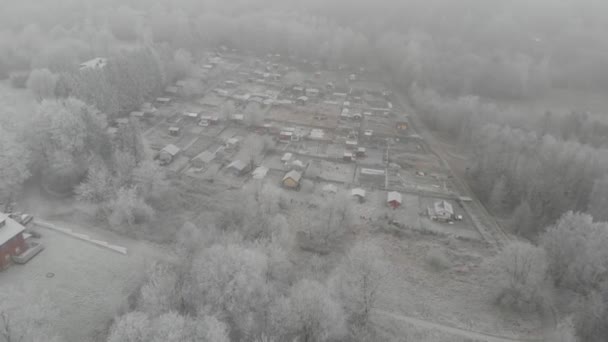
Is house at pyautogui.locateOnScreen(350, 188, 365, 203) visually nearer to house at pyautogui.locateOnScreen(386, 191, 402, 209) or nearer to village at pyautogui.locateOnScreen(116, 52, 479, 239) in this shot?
village at pyautogui.locateOnScreen(116, 52, 479, 239)

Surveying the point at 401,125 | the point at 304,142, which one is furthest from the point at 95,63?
the point at 401,125

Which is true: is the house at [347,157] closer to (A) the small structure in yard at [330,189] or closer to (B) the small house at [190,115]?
(A) the small structure in yard at [330,189]

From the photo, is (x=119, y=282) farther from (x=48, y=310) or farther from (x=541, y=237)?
(x=541, y=237)

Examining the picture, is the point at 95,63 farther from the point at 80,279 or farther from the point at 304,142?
Result: the point at 80,279

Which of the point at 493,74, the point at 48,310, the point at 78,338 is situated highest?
the point at 493,74

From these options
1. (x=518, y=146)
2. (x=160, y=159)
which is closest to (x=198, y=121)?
(x=160, y=159)

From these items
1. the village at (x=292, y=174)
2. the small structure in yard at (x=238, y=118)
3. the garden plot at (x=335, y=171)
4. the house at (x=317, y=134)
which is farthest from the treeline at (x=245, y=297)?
the small structure in yard at (x=238, y=118)
